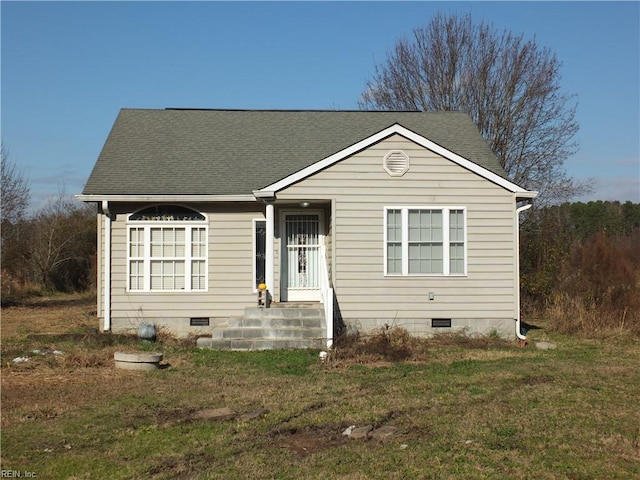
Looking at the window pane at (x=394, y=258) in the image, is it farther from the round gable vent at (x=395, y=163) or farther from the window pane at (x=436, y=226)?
the round gable vent at (x=395, y=163)

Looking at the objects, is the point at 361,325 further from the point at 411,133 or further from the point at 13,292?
the point at 13,292

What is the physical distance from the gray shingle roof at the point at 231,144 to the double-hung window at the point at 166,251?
663 millimetres

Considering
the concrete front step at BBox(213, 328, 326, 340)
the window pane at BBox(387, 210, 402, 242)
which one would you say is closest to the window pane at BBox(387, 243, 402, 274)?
the window pane at BBox(387, 210, 402, 242)

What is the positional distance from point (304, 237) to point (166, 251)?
10.2 feet

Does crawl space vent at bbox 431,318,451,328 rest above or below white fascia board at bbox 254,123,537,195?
below

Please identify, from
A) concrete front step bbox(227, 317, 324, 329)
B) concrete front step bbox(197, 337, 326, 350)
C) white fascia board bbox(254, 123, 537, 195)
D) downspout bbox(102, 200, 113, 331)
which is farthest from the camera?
downspout bbox(102, 200, 113, 331)

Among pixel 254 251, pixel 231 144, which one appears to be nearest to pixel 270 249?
pixel 254 251

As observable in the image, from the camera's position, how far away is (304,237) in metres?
15.7

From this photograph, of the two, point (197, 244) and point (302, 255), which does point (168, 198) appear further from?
point (302, 255)

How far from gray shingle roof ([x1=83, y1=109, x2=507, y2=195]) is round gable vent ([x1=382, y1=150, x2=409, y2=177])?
2.56 metres

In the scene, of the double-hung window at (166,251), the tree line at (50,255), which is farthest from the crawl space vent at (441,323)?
the tree line at (50,255)

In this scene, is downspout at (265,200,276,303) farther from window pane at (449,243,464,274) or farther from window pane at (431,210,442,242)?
window pane at (449,243,464,274)

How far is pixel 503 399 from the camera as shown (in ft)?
28.3

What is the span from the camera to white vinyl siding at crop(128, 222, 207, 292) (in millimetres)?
15125
